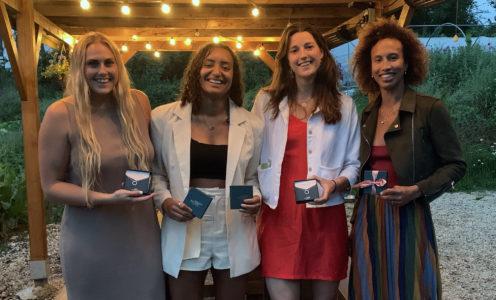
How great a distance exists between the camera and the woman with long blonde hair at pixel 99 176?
171cm

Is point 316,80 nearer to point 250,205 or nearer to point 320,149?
point 320,149

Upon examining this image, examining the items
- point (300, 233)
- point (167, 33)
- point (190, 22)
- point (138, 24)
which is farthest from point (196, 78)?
point (167, 33)

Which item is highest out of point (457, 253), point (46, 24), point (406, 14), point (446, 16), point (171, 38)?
point (446, 16)

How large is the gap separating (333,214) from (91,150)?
1.16 m

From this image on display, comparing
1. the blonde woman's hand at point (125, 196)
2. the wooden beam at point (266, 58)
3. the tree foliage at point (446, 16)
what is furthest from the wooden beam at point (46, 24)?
the tree foliage at point (446, 16)

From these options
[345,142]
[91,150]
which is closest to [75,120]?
[91,150]

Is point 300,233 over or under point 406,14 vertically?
under

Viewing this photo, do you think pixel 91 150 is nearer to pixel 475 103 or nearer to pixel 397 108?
pixel 397 108

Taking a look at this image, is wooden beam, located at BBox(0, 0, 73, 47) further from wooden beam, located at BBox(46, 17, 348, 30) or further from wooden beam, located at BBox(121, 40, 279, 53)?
wooden beam, located at BBox(121, 40, 279, 53)

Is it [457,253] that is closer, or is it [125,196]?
[125,196]

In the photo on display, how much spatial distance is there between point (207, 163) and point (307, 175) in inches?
19.1

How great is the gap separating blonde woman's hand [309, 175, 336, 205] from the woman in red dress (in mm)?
18

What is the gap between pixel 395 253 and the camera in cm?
194

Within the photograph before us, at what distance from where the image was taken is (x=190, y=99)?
204cm
